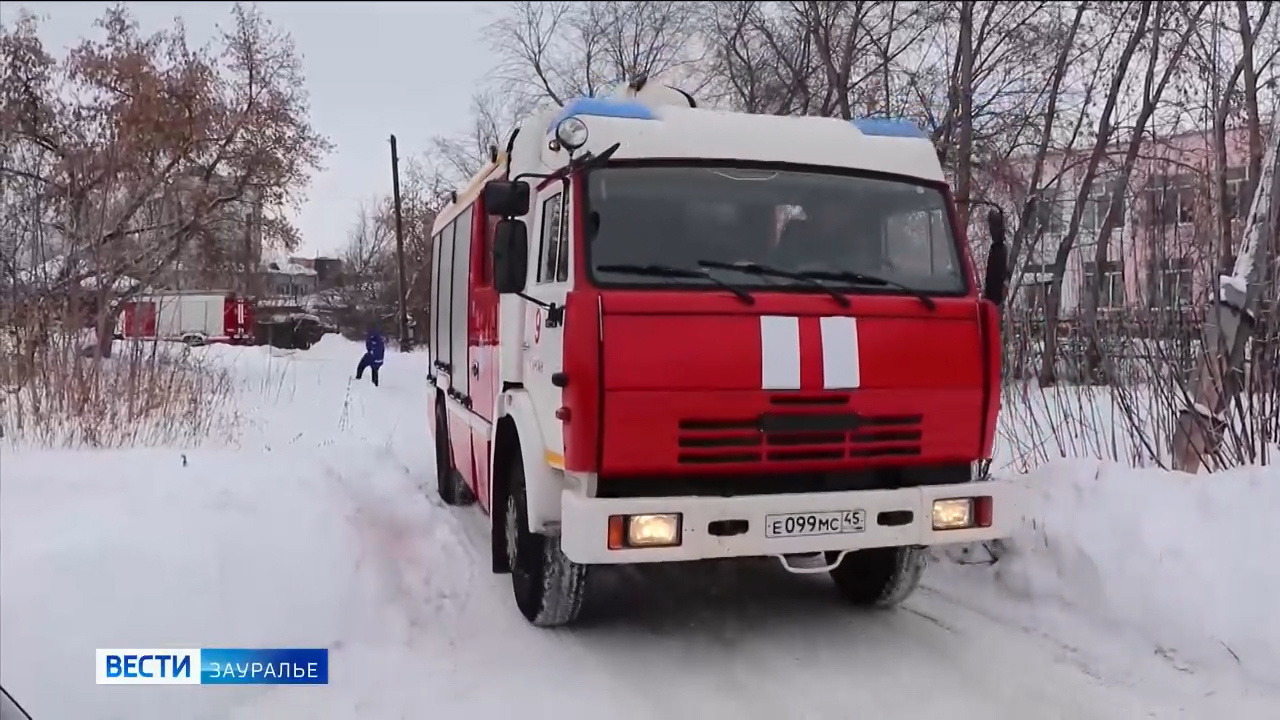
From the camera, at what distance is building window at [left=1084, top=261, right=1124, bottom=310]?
7.40 m

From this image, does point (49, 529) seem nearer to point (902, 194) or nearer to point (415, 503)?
point (415, 503)

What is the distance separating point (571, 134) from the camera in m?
4.84

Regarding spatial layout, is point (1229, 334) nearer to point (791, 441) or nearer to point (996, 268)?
point (996, 268)

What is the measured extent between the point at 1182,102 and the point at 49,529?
15321 millimetres

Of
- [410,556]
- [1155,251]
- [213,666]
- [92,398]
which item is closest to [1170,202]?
[1155,251]

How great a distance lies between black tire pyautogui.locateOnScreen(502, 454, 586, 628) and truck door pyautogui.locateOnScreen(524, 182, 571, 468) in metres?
0.52

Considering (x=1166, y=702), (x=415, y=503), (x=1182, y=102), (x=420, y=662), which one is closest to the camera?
(x=1166, y=702)

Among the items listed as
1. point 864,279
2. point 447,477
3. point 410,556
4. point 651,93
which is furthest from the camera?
point 447,477

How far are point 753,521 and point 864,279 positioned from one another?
132cm

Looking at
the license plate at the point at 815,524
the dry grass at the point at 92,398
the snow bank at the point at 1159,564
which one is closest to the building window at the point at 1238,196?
the snow bank at the point at 1159,564

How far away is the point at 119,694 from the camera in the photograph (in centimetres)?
389

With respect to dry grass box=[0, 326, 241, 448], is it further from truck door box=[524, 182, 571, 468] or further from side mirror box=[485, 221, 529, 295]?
side mirror box=[485, 221, 529, 295]

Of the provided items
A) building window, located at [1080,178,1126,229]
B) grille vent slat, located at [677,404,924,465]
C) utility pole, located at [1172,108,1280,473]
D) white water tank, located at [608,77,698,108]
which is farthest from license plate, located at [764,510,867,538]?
building window, located at [1080,178,1126,229]

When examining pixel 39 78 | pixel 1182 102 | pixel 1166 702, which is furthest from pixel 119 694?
pixel 39 78
